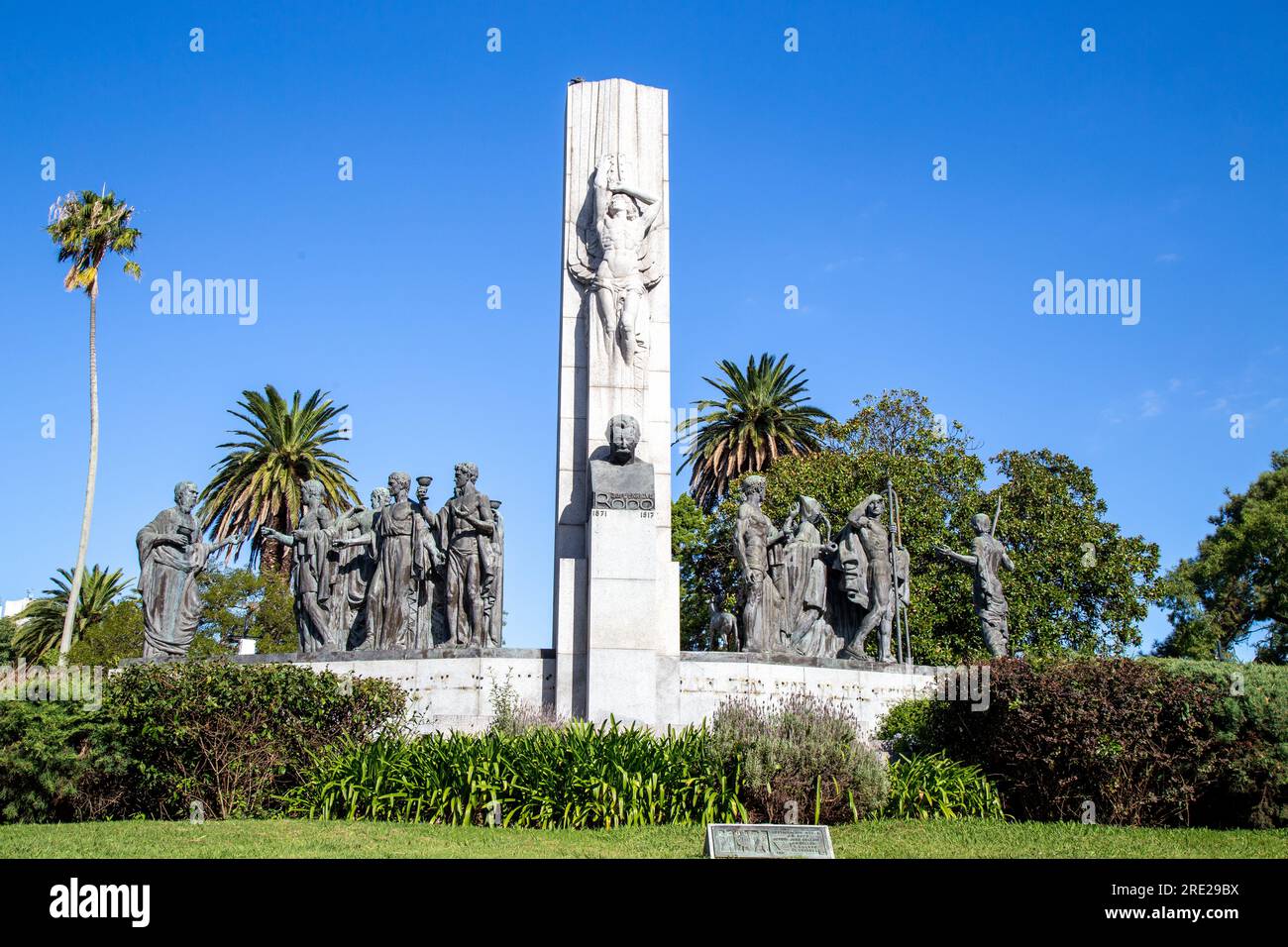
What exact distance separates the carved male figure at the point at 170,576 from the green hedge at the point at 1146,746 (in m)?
10.8

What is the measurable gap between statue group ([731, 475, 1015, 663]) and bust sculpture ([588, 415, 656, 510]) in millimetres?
1537

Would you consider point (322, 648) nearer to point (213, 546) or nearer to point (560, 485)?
point (213, 546)

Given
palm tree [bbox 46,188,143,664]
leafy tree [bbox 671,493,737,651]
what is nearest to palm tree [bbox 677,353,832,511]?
leafy tree [bbox 671,493,737,651]

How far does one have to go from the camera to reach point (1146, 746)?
43.1 ft

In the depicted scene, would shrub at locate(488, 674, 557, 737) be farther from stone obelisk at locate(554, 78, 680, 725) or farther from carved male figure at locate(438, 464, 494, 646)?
carved male figure at locate(438, 464, 494, 646)

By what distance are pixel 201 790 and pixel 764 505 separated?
68.4ft

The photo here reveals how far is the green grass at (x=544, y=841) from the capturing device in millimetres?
9961

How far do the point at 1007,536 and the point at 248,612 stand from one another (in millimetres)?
22958

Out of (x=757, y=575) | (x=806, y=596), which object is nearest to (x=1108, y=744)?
(x=806, y=596)

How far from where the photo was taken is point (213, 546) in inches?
660

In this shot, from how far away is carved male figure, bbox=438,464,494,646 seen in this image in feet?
50.6

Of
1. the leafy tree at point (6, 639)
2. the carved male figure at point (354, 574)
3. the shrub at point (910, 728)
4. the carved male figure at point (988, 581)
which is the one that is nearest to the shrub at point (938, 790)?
the shrub at point (910, 728)

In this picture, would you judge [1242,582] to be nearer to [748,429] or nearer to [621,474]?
[748,429]
